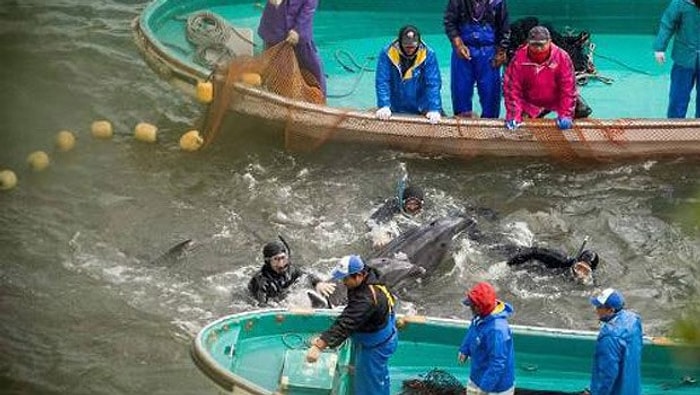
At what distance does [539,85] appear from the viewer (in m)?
13.3

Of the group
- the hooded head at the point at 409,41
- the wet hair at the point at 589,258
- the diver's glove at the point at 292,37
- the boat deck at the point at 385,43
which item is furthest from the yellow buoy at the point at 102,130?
the wet hair at the point at 589,258

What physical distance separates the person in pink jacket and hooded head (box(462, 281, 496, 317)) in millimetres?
4953

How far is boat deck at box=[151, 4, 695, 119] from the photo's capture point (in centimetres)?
1519

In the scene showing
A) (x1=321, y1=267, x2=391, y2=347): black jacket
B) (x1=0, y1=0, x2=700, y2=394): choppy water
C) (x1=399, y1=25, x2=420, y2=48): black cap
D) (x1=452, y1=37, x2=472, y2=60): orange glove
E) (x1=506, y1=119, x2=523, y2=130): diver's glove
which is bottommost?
(x1=0, y1=0, x2=700, y2=394): choppy water

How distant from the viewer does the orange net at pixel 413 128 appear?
44.5 feet

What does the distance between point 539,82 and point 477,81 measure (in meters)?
1.01

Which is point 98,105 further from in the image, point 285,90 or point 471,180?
point 471,180

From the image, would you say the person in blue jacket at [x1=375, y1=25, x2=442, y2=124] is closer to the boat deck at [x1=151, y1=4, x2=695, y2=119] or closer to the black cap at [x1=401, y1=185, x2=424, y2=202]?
the black cap at [x1=401, y1=185, x2=424, y2=202]

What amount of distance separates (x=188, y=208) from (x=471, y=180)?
3506 mm

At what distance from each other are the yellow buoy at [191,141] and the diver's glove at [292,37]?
1.78 meters

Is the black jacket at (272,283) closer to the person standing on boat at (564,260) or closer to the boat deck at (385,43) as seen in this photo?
the person standing on boat at (564,260)

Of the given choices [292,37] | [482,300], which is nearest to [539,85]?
[292,37]

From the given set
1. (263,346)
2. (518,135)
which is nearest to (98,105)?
(518,135)

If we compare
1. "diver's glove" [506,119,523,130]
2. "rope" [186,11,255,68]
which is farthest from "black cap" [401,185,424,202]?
"rope" [186,11,255,68]
